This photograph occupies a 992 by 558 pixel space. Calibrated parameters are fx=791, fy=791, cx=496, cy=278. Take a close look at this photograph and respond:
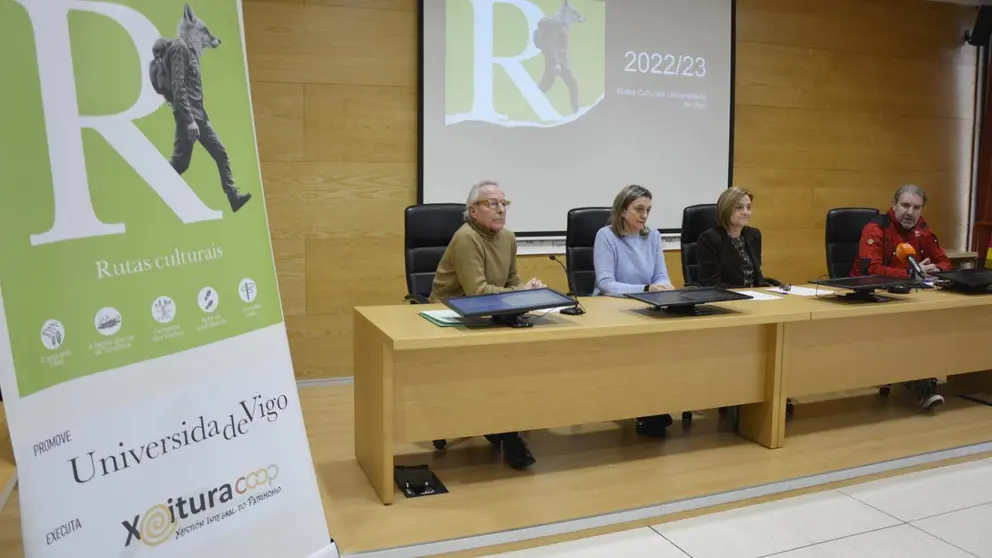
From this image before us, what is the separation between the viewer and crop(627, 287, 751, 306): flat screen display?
2998 millimetres

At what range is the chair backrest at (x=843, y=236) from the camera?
14.8ft

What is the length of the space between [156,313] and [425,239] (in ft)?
6.37

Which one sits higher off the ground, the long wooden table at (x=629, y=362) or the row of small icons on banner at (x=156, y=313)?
the row of small icons on banner at (x=156, y=313)

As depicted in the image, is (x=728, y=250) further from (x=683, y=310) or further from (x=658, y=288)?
(x=683, y=310)

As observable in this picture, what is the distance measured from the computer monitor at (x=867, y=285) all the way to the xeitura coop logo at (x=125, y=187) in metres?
2.45

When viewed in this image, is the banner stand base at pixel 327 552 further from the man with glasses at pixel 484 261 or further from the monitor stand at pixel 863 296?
the monitor stand at pixel 863 296

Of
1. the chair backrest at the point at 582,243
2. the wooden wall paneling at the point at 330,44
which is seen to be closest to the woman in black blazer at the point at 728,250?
the chair backrest at the point at 582,243

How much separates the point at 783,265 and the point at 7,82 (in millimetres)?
5071

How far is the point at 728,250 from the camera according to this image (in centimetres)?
387

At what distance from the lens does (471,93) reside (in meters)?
4.57

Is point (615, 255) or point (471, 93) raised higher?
point (471, 93)

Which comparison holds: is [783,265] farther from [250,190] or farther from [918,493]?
[250,190]

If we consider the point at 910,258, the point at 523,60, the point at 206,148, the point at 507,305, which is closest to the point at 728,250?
the point at 910,258

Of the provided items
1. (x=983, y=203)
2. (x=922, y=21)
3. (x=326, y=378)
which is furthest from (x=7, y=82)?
(x=983, y=203)
